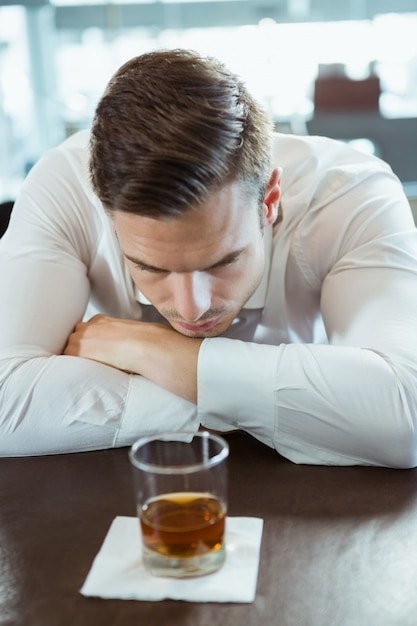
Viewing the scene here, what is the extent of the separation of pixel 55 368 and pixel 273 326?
1.61 feet

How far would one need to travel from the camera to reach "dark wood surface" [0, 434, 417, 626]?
73 cm

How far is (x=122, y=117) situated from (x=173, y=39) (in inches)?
93.6

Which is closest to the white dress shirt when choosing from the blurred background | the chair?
the chair

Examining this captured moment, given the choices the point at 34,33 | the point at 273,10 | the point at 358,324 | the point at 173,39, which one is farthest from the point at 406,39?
the point at 358,324

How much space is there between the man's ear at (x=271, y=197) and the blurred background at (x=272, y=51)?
2.02 m

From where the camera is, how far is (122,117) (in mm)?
1094

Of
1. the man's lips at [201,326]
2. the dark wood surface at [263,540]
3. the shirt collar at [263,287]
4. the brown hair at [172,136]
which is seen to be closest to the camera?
the dark wood surface at [263,540]

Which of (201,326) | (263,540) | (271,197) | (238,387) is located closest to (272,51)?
(271,197)

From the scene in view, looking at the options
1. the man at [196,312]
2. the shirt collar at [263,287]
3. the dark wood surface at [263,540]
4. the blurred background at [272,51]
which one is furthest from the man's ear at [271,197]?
the blurred background at [272,51]

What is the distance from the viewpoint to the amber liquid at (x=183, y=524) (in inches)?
30.0

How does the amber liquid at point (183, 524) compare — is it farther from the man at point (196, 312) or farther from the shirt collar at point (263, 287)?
the shirt collar at point (263, 287)

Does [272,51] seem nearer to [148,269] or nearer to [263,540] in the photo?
[148,269]

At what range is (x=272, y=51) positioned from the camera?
323cm

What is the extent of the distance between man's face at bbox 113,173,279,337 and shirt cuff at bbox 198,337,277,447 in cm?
7
